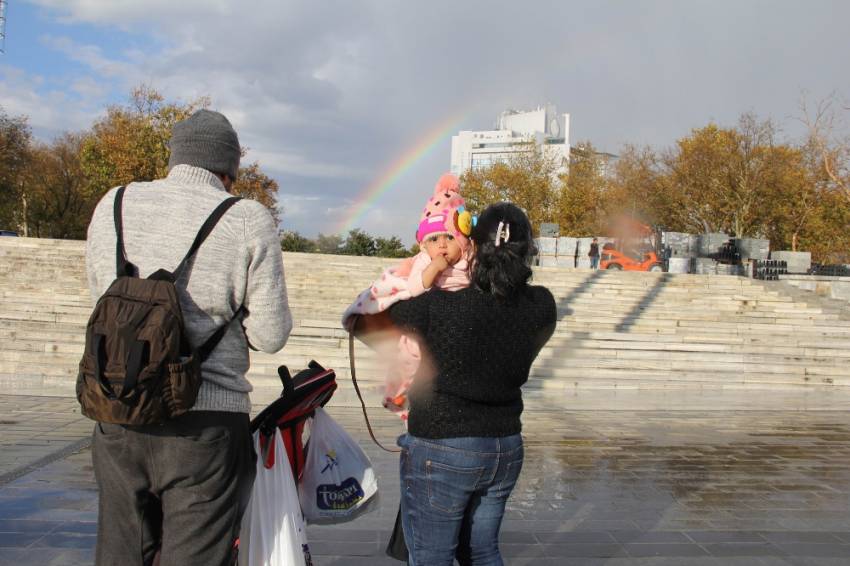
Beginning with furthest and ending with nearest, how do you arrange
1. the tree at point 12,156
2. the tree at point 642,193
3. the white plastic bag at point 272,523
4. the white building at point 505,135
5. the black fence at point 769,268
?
the white building at point 505,135
the tree at point 642,193
the tree at point 12,156
the black fence at point 769,268
the white plastic bag at point 272,523

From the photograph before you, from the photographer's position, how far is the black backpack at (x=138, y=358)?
2.00 m

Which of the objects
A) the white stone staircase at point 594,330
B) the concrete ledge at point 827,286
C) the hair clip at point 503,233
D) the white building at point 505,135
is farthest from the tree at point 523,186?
the white building at point 505,135

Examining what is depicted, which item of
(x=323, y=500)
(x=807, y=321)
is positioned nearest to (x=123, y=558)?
(x=323, y=500)

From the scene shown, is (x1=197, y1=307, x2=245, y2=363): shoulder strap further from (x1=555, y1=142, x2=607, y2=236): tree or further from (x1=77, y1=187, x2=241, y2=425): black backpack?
(x1=555, y1=142, x2=607, y2=236): tree

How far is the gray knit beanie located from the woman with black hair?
76 cm

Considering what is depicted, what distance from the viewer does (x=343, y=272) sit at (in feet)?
66.1

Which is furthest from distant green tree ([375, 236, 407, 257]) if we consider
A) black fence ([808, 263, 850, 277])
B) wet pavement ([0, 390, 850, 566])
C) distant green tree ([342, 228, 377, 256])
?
wet pavement ([0, 390, 850, 566])

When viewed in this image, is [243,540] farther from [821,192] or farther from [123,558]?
[821,192]

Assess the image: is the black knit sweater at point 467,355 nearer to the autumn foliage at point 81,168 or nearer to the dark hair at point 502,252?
the dark hair at point 502,252

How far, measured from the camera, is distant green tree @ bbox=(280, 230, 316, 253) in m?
41.0

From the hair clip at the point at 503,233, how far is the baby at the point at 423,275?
5.7 inches

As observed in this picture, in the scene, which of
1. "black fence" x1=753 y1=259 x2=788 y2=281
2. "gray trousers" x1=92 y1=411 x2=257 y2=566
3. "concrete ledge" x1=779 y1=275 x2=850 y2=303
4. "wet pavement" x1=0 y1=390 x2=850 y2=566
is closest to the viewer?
"gray trousers" x1=92 y1=411 x2=257 y2=566

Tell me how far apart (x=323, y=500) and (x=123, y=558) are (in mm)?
688

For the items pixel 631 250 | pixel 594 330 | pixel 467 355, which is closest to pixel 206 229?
pixel 467 355
